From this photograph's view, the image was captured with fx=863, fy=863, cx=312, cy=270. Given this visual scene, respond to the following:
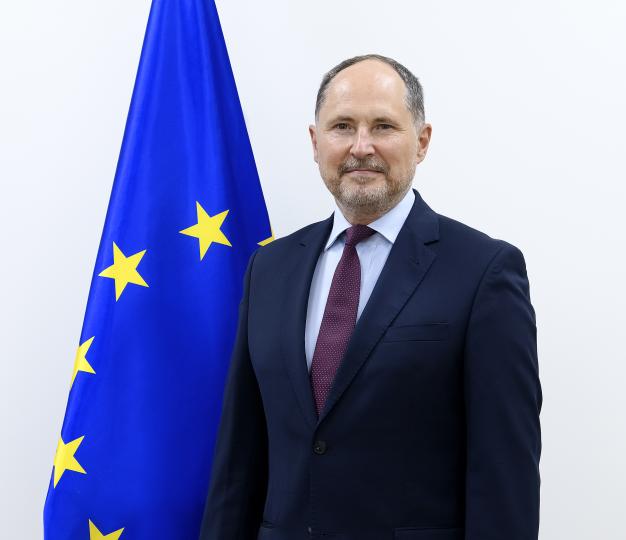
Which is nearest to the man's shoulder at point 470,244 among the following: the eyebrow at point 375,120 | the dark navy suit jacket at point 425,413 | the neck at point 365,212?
the dark navy suit jacket at point 425,413

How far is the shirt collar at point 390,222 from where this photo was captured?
1674mm

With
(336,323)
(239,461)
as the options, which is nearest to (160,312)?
(239,461)

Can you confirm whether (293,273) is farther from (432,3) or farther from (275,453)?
(432,3)

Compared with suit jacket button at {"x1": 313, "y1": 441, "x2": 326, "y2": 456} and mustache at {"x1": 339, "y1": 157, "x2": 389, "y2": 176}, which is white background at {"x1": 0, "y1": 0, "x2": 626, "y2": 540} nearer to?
mustache at {"x1": 339, "y1": 157, "x2": 389, "y2": 176}

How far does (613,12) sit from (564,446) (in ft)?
3.76

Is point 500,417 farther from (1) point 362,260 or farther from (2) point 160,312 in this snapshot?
(2) point 160,312

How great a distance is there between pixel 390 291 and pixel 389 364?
0.14 metres

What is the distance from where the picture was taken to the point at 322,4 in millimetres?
2479

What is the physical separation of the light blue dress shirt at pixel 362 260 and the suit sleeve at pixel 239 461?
0.19 m

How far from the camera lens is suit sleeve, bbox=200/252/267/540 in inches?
69.2

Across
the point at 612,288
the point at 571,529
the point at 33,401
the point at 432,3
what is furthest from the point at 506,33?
the point at 33,401

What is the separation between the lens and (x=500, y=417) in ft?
4.83

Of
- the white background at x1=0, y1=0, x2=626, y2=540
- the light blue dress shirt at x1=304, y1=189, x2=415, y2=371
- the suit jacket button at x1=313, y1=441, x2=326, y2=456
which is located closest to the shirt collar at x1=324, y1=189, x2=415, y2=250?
the light blue dress shirt at x1=304, y1=189, x2=415, y2=371

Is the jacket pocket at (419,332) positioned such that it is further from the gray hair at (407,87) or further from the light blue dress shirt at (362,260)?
the gray hair at (407,87)
